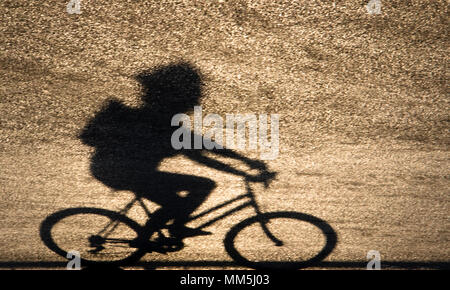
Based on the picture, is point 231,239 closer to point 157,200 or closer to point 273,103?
point 157,200

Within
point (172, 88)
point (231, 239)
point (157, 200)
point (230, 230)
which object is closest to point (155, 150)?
point (157, 200)

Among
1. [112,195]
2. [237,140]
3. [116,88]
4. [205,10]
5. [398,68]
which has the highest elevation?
[205,10]

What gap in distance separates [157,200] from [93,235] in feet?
3.29

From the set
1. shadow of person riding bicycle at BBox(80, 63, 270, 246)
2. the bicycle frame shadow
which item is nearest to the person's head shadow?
shadow of person riding bicycle at BBox(80, 63, 270, 246)

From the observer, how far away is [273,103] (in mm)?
2826

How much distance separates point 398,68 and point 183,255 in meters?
3.44

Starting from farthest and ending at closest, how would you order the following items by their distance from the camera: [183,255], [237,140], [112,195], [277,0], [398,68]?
[183,255] < [112,195] < [237,140] < [398,68] < [277,0]

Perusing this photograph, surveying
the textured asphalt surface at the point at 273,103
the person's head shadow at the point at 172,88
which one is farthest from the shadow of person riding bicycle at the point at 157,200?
the textured asphalt surface at the point at 273,103

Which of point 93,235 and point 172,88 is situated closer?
point 172,88

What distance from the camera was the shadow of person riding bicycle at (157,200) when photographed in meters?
2.88

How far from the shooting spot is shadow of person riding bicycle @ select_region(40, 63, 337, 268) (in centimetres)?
288

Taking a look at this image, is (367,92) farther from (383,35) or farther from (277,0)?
(277,0)

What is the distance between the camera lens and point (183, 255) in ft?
11.2
